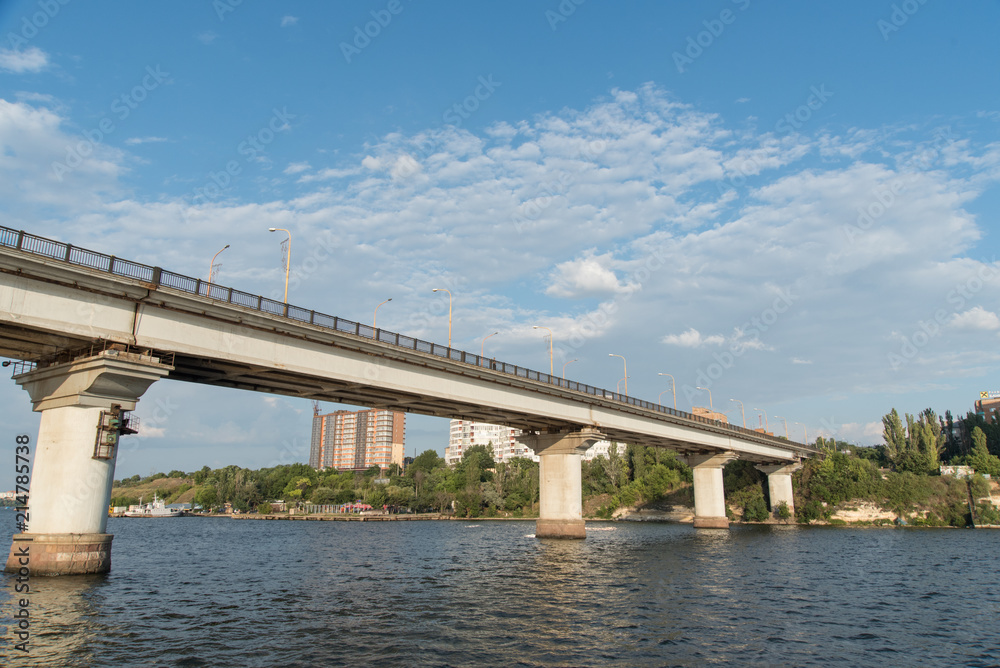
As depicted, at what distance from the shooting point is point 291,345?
3994cm

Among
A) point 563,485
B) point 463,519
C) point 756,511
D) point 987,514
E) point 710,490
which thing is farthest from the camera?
point 463,519

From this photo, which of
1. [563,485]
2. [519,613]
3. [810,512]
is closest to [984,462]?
[810,512]

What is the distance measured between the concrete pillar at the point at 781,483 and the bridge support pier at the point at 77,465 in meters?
110

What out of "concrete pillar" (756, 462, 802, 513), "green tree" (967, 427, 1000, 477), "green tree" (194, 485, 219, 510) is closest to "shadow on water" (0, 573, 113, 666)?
"concrete pillar" (756, 462, 802, 513)

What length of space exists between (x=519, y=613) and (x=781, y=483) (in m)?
103

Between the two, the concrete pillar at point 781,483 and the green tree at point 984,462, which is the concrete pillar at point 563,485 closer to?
the concrete pillar at point 781,483

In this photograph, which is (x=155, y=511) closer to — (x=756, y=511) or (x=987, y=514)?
(x=756, y=511)

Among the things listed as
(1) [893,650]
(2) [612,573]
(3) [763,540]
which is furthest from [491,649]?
(3) [763,540]

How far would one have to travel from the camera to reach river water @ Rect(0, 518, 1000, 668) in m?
19.1

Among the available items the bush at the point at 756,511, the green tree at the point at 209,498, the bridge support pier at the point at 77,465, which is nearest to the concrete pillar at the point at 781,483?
the bush at the point at 756,511

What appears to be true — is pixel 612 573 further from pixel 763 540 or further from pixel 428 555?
pixel 763 540

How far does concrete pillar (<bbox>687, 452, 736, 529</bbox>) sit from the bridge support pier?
82.0m

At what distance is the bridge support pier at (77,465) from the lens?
2948 centimetres

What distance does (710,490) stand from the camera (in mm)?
95562
